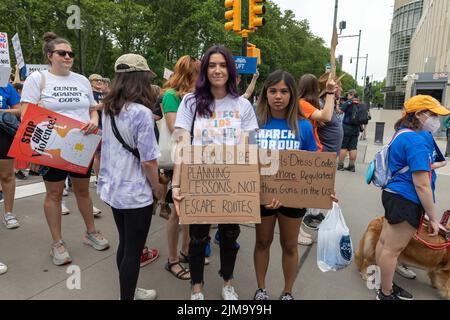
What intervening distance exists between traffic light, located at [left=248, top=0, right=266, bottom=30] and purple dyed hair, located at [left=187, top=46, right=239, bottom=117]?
233 inches

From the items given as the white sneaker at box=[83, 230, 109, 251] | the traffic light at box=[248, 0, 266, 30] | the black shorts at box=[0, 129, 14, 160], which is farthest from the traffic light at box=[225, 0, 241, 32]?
the white sneaker at box=[83, 230, 109, 251]

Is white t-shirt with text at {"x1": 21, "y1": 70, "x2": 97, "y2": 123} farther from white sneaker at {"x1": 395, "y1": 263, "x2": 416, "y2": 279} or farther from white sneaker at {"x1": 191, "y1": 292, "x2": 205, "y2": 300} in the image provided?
white sneaker at {"x1": 395, "y1": 263, "x2": 416, "y2": 279}

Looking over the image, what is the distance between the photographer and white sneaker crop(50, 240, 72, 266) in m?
3.23

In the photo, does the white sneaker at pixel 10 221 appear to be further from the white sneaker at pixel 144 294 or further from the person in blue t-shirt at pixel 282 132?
the person in blue t-shirt at pixel 282 132

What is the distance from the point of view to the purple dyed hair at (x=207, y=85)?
2301 millimetres

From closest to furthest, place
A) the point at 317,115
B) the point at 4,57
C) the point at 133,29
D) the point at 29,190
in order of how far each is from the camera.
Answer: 1. the point at 317,115
2. the point at 4,57
3. the point at 29,190
4. the point at 133,29

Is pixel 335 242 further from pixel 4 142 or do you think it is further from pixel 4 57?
pixel 4 57

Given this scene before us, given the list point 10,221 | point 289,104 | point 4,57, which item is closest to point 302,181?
point 289,104

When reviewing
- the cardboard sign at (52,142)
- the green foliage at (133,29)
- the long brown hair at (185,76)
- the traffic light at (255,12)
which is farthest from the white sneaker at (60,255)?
the green foliage at (133,29)

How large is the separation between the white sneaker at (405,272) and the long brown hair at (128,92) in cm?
286

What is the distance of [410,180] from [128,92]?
2.15m

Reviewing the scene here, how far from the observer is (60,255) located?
3.25 meters

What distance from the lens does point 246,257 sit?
141 inches

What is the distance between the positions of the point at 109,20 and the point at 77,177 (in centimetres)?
1783
